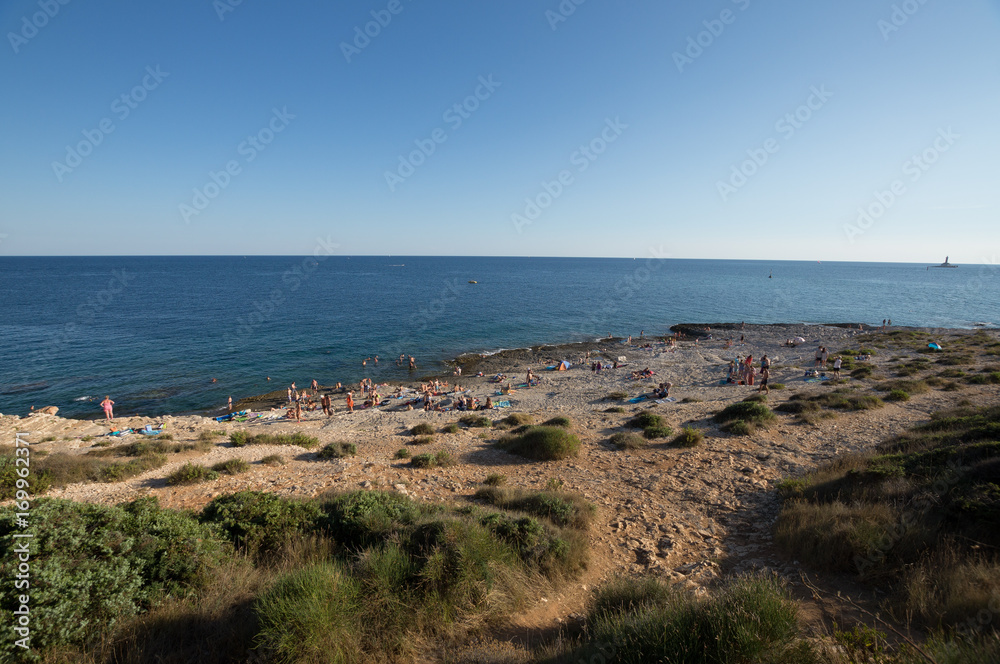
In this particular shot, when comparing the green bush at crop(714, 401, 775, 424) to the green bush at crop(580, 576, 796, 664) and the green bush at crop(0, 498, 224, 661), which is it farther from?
the green bush at crop(0, 498, 224, 661)

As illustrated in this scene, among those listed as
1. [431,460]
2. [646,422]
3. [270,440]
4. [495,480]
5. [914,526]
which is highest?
[914,526]

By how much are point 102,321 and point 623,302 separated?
251ft

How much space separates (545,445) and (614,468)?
7.37ft

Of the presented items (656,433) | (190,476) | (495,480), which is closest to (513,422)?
(656,433)

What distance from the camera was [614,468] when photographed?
11.5 metres

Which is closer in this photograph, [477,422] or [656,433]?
[656,433]

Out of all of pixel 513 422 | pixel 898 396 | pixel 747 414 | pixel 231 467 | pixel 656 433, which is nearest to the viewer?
pixel 231 467

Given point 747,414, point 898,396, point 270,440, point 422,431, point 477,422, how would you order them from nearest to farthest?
point 747,414 < point 270,440 < point 422,431 < point 898,396 < point 477,422

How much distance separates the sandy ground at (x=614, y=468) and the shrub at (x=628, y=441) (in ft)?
1.18

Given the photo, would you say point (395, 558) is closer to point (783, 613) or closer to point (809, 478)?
point (783, 613)

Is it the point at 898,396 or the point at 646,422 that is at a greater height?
the point at 898,396

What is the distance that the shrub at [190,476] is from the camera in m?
10.5

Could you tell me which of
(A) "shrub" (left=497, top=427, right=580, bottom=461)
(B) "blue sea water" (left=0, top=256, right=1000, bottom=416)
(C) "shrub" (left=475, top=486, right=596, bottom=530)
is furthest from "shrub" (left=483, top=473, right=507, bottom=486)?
(B) "blue sea water" (left=0, top=256, right=1000, bottom=416)

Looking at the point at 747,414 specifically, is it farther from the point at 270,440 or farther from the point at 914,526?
the point at 270,440
